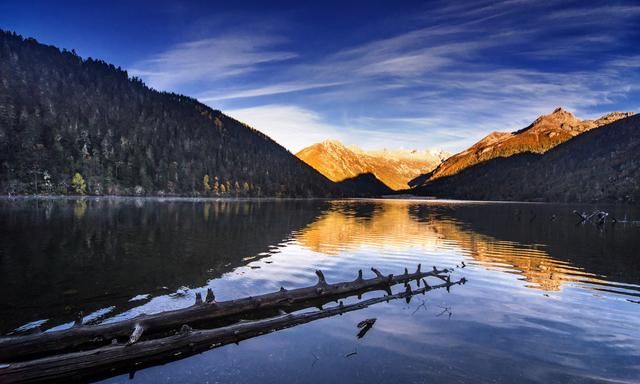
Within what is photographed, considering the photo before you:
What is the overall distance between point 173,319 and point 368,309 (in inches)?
472

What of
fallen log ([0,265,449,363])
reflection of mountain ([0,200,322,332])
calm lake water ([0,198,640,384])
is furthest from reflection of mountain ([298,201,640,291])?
fallen log ([0,265,449,363])

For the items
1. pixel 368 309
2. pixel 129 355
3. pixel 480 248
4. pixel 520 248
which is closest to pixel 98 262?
pixel 129 355

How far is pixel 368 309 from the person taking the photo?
995 inches

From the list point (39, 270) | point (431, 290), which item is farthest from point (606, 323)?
point (39, 270)

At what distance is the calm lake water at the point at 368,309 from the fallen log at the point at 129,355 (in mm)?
508

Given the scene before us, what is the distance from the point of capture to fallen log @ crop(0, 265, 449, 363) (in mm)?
15391

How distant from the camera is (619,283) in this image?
35.0 meters

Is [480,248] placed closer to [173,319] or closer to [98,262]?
[173,319]

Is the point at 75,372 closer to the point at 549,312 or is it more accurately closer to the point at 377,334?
the point at 377,334

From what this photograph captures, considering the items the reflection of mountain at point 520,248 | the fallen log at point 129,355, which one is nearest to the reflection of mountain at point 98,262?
the fallen log at point 129,355

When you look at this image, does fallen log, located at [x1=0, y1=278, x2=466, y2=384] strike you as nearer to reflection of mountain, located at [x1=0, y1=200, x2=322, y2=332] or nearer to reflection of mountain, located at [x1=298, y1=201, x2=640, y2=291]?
reflection of mountain, located at [x1=0, y1=200, x2=322, y2=332]

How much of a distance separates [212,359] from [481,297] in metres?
20.7

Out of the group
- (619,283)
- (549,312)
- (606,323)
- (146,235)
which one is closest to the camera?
(606,323)

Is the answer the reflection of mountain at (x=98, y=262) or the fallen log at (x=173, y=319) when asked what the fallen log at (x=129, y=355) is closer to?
the fallen log at (x=173, y=319)
